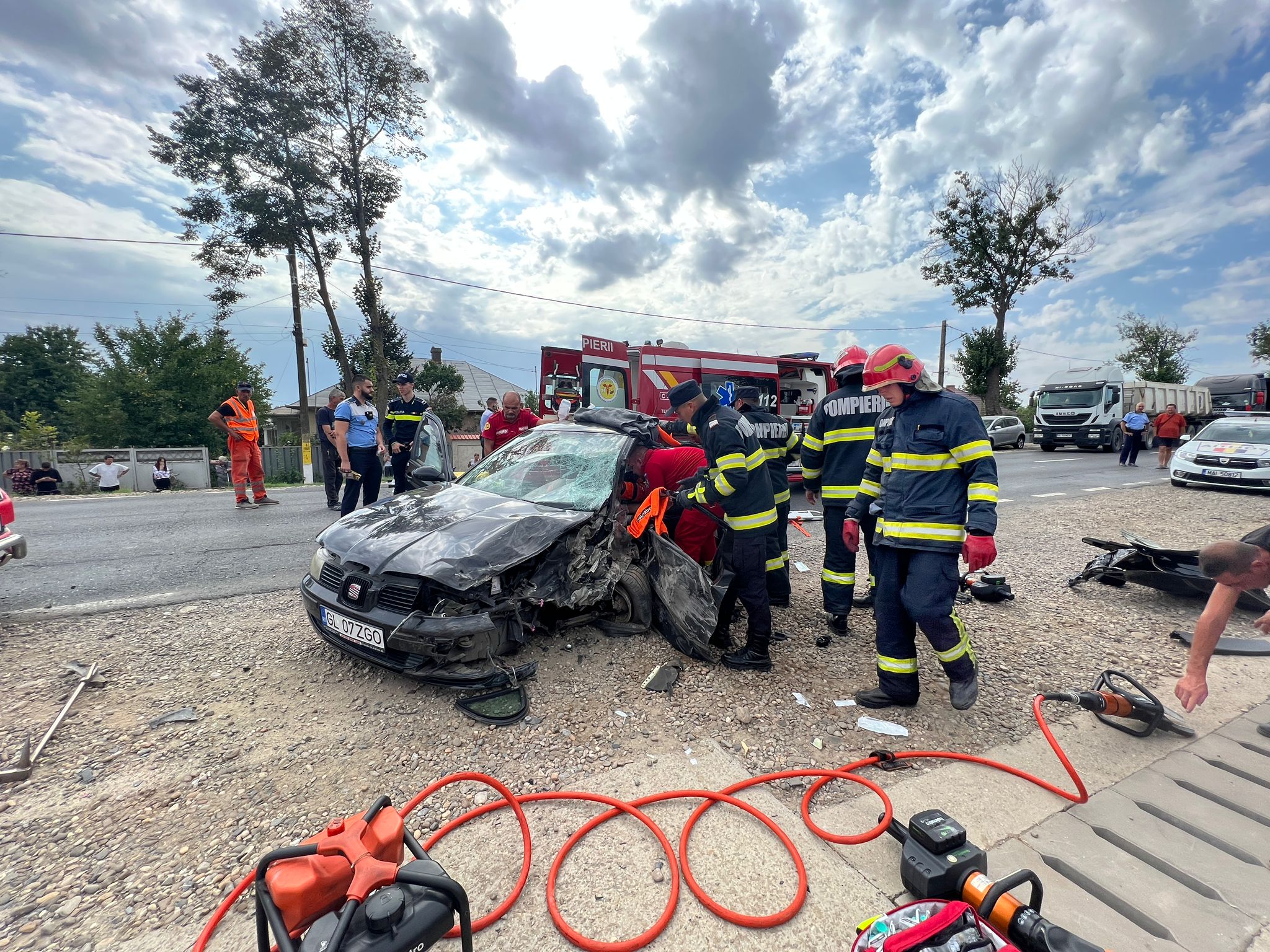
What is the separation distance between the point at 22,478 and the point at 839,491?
59.5 feet

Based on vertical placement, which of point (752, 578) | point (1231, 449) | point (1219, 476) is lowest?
point (752, 578)

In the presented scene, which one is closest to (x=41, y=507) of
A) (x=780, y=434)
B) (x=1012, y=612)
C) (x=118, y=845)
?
(x=118, y=845)

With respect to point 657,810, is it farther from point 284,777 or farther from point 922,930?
point 284,777

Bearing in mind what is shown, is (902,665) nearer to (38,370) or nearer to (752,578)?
(752,578)

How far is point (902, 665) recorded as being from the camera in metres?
2.90

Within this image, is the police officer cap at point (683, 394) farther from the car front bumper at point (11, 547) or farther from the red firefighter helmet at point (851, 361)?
the car front bumper at point (11, 547)

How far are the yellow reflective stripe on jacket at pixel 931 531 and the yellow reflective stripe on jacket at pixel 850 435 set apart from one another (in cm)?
112

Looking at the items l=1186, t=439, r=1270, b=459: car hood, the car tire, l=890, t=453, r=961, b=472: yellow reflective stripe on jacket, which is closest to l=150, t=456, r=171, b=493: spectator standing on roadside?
the car tire

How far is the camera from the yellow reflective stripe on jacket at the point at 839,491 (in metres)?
3.84

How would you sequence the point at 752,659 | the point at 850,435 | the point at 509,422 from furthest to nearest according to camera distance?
the point at 509,422, the point at 850,435, the point at 752,659

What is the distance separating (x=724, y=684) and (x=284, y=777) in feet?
6.88

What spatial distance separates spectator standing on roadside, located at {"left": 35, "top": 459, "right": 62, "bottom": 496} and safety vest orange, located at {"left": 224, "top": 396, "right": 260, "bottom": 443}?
29.1 ft

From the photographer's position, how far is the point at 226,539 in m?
6.29

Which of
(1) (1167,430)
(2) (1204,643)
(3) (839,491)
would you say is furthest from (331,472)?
(1) (1167,430)
